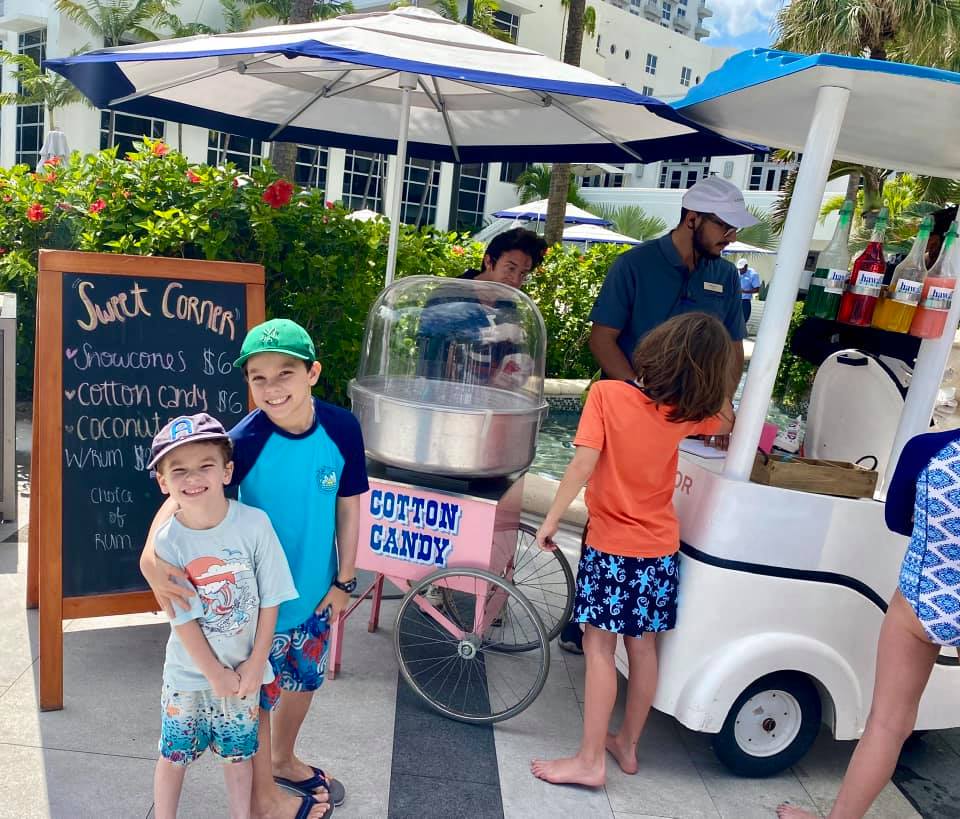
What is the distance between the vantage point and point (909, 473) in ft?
7.51

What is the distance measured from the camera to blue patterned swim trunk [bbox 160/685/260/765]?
2.03 metres

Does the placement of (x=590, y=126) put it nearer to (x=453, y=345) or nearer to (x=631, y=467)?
(x=453, y=345)

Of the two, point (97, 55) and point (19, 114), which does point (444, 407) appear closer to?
point (97, 55)

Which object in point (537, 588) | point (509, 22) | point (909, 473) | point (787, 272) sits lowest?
point (537, 588)

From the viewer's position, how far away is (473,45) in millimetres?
3045

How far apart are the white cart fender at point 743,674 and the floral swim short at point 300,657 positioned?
1243 millimetres

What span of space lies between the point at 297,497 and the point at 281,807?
0.93m

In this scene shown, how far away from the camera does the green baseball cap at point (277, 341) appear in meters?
2.10

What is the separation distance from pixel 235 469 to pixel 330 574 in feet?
1.37

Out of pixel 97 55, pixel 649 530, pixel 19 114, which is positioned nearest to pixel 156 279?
pixel 97 55

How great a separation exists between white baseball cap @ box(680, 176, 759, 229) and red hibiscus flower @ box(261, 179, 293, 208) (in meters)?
2.52

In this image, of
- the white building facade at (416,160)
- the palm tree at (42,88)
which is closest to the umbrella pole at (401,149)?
the white building facade at (416,160)

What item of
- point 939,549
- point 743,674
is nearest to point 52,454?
point 743,674

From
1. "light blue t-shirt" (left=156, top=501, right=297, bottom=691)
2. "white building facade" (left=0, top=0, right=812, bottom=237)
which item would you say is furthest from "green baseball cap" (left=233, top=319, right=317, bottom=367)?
"white building facade" (left=0, top=0, right=812, bottom=237)
